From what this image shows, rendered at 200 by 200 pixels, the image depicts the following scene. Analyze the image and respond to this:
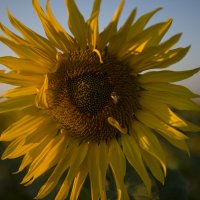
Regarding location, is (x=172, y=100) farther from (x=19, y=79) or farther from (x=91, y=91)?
(x=19, y=79)

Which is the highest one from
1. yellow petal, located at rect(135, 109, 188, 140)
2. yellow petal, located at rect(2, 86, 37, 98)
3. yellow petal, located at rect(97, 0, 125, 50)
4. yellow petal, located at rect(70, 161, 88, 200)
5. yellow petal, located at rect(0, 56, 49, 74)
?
yellow petal, located at rect(97, 0, 125, 50)

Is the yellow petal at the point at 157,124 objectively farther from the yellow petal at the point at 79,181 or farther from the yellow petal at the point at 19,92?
the yellow petal at the point at 19,92

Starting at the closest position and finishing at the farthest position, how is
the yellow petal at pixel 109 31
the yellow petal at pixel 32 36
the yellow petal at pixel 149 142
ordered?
the yellow petal at pixel 109 31, the yellow petal at pixel 149 142, the yellow petal at pixel 32 36

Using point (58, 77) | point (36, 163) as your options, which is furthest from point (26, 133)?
point (58, 77)

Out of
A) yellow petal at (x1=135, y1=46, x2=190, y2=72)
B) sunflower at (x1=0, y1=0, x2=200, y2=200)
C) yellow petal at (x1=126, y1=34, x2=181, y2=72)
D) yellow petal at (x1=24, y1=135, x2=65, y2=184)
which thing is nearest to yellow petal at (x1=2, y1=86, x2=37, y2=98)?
sunflower at (x1=0, y1=0, x2=200, y2=200)

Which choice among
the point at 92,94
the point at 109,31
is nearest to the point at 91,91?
the point at 92,94

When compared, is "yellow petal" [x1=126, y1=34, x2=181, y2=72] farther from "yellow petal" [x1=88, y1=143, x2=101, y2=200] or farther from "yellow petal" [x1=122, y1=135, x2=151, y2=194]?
"yellow petal" [x1=88, y1=143, x2=101, y2=200]

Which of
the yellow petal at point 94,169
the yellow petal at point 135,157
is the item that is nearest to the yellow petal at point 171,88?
the yellow petal at point 135,157
